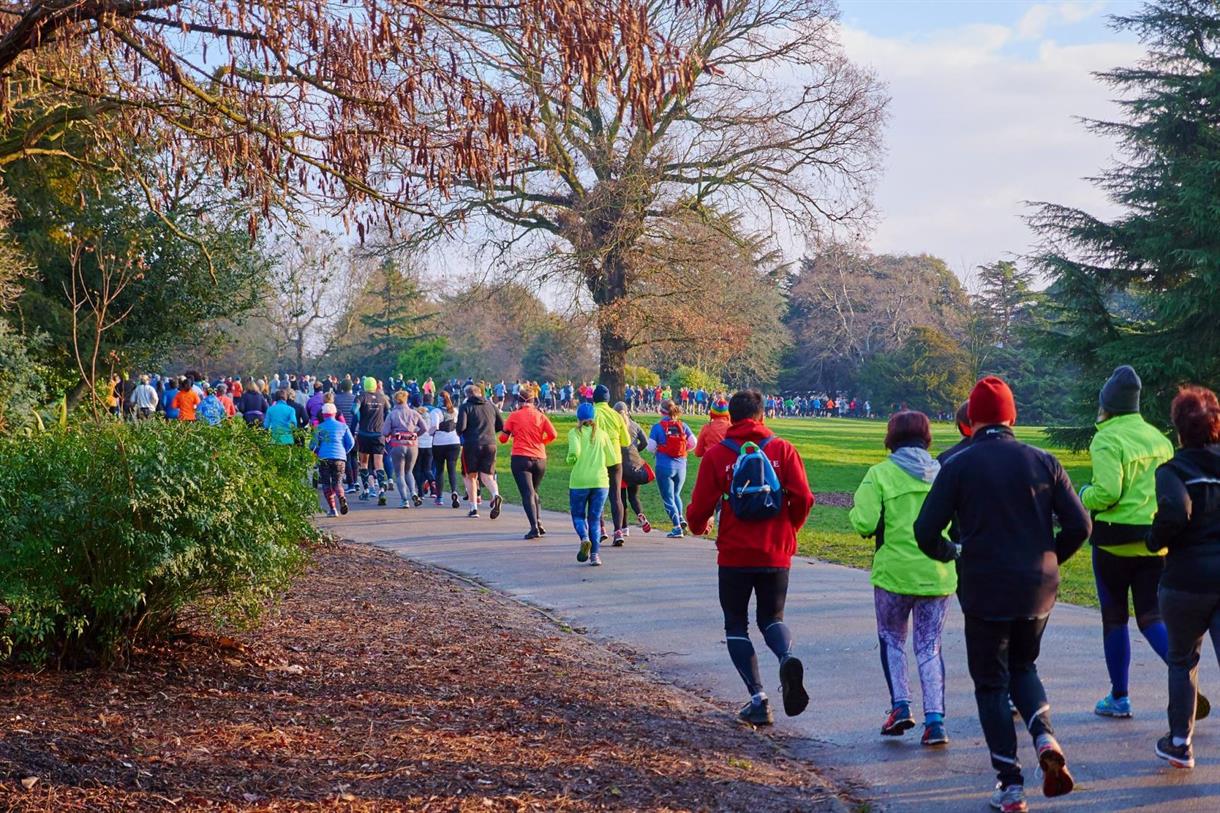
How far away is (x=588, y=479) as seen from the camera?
42.2ft

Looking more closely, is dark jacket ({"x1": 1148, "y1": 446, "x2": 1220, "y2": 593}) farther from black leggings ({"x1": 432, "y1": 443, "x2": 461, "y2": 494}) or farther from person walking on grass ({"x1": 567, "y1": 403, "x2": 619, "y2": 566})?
black leggings ({"x1": 432, "y1": 443, "x2": 461, "y2": 494})

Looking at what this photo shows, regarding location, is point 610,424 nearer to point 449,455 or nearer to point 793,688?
point 449,455

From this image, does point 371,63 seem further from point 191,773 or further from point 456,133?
point 191,773

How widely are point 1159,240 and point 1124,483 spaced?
2176cm

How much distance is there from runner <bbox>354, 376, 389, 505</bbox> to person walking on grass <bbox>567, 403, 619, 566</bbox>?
263 inches

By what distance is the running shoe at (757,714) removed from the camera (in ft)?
21.7

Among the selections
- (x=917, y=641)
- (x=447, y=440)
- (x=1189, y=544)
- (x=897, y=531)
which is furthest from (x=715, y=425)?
(x=1189, y=544)

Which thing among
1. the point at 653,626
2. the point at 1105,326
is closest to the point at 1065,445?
the point at 1105,326

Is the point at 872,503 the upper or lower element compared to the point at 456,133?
lower

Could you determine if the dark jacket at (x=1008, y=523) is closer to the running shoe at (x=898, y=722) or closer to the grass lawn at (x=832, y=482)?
the running shoe at (x=898, y=722)

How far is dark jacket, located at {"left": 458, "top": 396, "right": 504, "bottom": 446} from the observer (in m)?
17.1

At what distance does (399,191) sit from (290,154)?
2.26 feet

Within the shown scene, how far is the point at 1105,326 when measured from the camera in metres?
27.6

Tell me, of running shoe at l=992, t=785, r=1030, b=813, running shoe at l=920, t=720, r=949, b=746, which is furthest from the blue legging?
running shoe at l=992, t=785, r=1030, b=813
